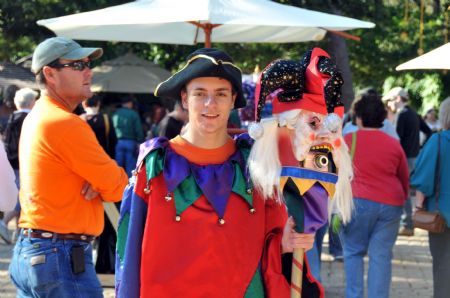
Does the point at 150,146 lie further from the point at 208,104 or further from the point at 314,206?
the point at 314,206

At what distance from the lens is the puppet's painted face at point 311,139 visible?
3852 millimetres

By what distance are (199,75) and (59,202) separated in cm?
112

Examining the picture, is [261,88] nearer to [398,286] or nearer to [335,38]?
[398,286]

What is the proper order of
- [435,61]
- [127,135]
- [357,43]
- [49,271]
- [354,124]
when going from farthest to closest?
1. [357,43]
2. [127,135]
3. [354,124]
4. [435,61]
5. [49,271]

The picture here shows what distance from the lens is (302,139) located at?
12.6 ft

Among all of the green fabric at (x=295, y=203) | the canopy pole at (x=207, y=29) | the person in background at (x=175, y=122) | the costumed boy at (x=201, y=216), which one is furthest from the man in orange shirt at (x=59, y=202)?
the person in background at (x=175, y=122)

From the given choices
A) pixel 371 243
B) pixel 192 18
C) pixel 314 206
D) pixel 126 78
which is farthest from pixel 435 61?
pixel 126 78

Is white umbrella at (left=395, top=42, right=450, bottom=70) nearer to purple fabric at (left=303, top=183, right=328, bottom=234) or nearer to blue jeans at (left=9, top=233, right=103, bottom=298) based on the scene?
purple fabric at (left=303, top=183, right=328, bottom=234)

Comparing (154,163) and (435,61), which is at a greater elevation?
(435,61)

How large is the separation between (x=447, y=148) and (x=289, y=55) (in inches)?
628

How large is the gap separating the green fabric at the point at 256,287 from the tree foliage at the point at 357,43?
9.66 metres

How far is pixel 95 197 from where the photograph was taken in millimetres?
4645

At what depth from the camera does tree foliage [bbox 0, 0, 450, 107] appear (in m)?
15.3

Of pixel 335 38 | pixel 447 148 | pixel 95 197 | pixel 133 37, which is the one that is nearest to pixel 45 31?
pixel 335 38
